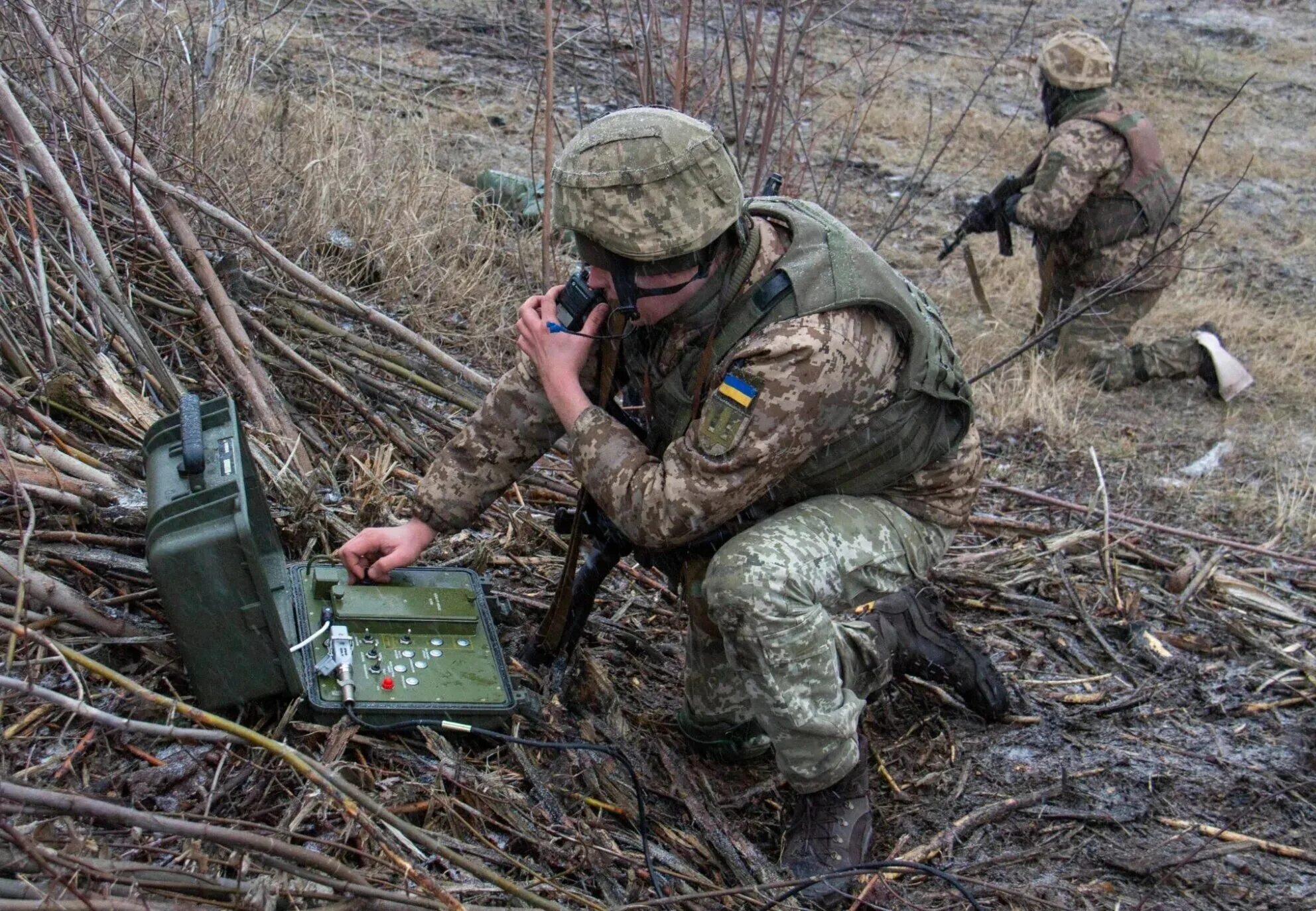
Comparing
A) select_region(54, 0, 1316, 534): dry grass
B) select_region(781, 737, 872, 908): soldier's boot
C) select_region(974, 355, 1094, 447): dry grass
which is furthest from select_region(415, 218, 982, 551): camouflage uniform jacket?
select_region(974, 355, 1094, 447): dry grass

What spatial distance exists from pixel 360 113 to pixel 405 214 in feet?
4.79

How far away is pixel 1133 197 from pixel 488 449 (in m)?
5.46

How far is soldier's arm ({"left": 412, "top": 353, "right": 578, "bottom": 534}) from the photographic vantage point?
317 cm

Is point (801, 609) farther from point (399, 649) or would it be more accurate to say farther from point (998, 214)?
point (998, 214)

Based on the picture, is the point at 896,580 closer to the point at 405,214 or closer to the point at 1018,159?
the point at 405,214

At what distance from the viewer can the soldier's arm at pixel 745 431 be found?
2.73 m

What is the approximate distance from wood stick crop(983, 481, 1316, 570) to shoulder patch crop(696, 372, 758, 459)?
2.46m

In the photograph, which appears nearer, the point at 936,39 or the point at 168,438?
the point at 168,438

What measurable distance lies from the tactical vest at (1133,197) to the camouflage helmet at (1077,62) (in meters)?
0.19

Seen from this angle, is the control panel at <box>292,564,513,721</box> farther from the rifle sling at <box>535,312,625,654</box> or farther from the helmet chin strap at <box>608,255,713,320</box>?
the helmet chin strap at <box>608,255,713,320</box>

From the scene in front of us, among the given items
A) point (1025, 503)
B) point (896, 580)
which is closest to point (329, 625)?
point (896, 580)

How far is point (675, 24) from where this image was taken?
33.6 ft

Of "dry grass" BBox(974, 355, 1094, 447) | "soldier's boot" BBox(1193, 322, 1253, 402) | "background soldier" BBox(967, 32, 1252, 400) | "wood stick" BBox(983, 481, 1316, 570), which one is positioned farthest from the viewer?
"background soldier" BBox(967, 32, 1252, 400)

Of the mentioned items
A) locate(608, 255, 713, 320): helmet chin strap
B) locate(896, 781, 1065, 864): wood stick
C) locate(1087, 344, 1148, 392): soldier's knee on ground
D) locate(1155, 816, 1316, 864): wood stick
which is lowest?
locate(1087, 344, 1148, 392): soldier's knee on ground
